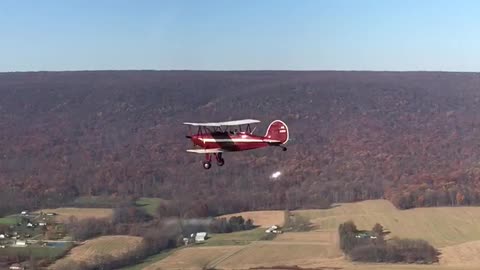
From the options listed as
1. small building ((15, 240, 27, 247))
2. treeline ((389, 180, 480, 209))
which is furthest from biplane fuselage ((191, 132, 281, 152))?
treeline ((389, 180, 480, 209))

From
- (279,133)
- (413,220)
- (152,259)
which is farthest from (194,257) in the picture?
(279,133)

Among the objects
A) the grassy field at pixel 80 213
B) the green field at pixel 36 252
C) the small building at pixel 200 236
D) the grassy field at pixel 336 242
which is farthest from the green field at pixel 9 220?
the grassy field at pixel 336 242

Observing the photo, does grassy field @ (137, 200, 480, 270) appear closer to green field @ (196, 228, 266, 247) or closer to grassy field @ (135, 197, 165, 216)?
green field @ (196, 228, 266, 247)

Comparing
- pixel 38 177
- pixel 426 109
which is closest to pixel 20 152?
pixel 38 177

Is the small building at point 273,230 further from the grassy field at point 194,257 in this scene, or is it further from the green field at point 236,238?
the grassy field at point 194,257

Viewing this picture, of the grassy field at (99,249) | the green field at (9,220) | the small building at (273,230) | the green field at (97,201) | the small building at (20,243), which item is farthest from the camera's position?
the green field at (97,201)

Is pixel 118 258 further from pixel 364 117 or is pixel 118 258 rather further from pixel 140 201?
pixel 364 117
